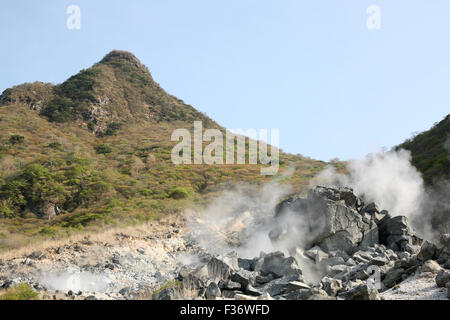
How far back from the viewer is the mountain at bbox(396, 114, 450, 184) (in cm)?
2070

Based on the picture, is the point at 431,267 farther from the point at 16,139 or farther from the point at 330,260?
the point at 16,139

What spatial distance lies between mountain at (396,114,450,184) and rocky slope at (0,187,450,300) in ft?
25.1

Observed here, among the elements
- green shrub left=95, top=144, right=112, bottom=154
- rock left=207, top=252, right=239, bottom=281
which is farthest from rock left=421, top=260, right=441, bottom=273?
green shrub left=95, top=144, right=112, bottom=154

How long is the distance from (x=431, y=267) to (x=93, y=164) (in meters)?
34.0

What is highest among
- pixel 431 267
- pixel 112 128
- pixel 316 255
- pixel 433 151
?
pixel 112 128

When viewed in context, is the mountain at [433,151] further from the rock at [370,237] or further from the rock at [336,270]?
the rock at [336,270]

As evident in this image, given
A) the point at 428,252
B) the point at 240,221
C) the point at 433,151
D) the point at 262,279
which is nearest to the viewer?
the point at 428,252

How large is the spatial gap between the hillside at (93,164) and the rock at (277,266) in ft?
47.1

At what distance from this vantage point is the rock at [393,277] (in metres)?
9.37

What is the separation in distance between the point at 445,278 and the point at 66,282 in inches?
455

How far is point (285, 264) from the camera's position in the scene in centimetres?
1061

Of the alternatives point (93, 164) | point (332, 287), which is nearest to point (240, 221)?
point (332, 287)

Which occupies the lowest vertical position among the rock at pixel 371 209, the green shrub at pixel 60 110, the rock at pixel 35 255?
the rock at pixel 35 255

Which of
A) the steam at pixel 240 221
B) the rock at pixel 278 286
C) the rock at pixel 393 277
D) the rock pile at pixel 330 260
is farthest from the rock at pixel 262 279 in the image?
the steam at pixel 240 221
